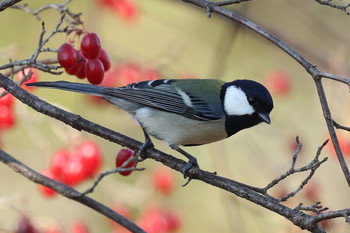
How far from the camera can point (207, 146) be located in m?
5.51

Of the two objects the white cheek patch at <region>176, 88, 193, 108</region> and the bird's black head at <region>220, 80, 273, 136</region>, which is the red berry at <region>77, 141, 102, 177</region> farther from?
the bird's black head at <region>220, 80, 273, 136</region>

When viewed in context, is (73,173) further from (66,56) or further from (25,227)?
(66,56)

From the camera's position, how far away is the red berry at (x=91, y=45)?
6.99 feet

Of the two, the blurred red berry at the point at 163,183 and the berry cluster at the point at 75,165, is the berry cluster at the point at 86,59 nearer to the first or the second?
the berry cluster at the point at 75,165

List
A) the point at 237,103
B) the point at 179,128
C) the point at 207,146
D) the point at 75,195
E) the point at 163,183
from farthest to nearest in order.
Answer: the point at 207,146
the point at 163,183
the point at 237,103
the point at 179,128
the point at 75,195

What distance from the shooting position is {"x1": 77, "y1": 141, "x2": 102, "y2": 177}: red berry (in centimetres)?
290

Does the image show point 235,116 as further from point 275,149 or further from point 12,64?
point 275,149

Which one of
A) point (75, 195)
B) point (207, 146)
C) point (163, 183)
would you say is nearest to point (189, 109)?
point (75, 195)

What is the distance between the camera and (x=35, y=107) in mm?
1939

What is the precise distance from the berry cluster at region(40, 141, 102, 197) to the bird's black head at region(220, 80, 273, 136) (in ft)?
2.78

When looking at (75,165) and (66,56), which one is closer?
(66,56)

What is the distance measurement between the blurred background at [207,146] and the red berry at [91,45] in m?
0.83

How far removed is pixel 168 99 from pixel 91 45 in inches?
27.3

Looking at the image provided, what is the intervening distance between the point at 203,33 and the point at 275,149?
1573 millimetres
